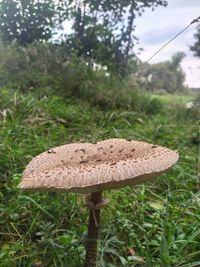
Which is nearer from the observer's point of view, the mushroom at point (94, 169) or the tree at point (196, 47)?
the mushroom at point (94, 169)

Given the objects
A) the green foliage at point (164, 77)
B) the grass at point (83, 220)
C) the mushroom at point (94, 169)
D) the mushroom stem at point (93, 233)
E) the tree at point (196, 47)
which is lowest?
the green foliage at point (164, 77)

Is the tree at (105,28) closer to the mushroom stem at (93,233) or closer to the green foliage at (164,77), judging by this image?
the green foliage at (164,77)

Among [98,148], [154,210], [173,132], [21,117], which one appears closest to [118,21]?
[173,132]

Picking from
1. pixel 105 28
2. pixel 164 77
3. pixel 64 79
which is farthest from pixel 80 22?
pixel 164 77

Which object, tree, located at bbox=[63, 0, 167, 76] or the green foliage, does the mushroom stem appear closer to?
tree, located at bbox=[63, 0, 167, 76]

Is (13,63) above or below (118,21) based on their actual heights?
below

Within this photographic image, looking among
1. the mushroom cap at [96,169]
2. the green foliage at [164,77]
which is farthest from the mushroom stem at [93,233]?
the green foliage at [164,77]

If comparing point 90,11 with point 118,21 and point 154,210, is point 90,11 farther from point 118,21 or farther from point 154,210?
point 154,210

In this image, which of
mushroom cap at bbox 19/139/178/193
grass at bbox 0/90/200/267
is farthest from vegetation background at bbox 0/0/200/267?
mushroom cap at bbox 19/139/178/193
